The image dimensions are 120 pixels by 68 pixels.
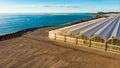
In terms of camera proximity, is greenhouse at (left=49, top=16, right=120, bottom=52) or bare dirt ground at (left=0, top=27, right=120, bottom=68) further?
greenhouse at (left=49, top=16, right=120, bottom=52)

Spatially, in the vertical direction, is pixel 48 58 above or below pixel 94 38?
below

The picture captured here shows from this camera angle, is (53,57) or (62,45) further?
(62,45)

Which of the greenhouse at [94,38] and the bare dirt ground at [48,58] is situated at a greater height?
the greenhouse at [94,38]

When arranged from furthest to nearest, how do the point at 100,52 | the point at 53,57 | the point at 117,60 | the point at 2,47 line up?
1. the point at 2,47
2. the point at 100,52
3. the point at 53,57
4. the point at 117,60

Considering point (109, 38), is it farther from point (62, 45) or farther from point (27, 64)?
point (27, 64)

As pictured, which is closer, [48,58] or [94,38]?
[48,58]

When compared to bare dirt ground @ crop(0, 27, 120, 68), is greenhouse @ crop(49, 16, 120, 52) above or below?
above

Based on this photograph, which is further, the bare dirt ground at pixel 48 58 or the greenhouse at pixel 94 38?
the greenhouse at pixel 94 38

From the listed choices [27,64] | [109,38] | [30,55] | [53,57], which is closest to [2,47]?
[30,55]
